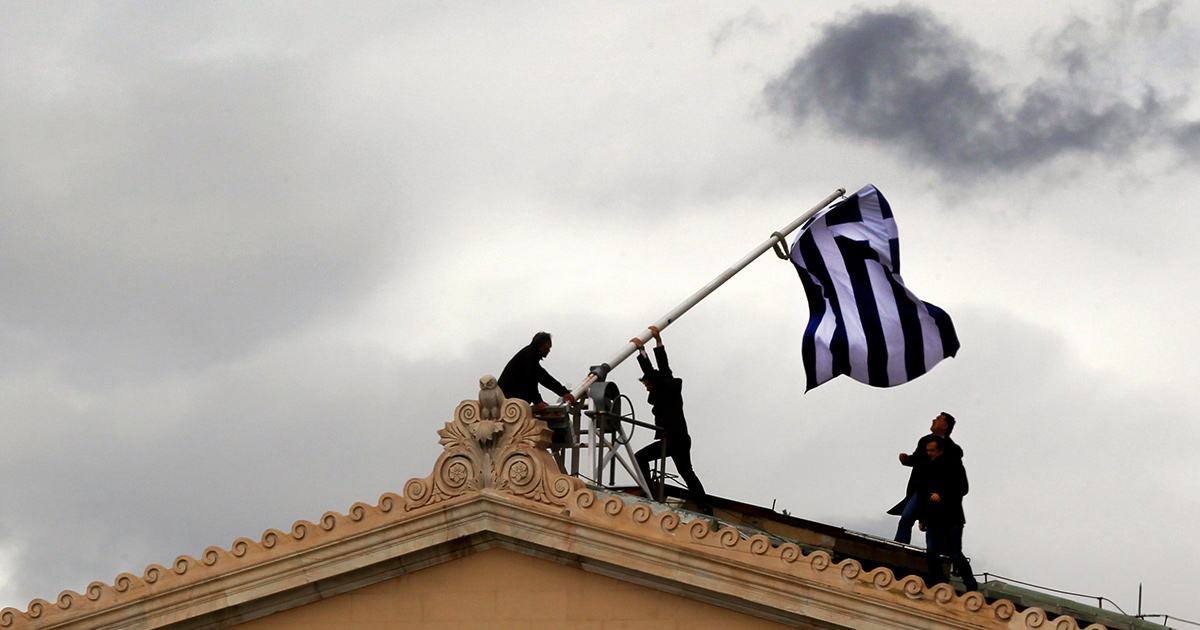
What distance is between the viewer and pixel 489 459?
66.2 feet

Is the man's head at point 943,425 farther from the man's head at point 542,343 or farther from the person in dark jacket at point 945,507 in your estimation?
the man's head at point 542,343

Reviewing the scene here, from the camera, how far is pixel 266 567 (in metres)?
20.2

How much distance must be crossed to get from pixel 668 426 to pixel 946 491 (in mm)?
4089

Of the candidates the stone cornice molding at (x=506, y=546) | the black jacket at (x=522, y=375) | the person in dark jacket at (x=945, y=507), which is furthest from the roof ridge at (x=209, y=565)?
the person in dark jacket at (x=945, y=507)

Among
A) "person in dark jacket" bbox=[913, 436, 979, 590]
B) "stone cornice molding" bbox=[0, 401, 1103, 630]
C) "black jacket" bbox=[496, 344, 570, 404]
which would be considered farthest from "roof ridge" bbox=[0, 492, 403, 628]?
"person in dark jacket" bbox=[913, 436, 979, 590]

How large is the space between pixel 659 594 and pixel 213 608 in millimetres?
4385

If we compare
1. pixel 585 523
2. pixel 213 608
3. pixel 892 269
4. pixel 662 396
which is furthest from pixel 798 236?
pixel 213 608

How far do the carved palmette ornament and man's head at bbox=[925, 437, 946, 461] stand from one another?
152 inches

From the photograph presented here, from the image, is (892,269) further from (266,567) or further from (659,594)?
(266,567)

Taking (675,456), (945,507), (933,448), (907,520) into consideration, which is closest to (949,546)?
(945,507)

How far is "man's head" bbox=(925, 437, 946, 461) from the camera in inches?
840

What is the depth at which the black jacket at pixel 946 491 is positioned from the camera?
2120 centimetres

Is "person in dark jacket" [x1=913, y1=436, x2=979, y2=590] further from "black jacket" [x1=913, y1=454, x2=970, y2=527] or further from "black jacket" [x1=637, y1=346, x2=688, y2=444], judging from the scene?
"black jacket" [x1=637, y1=346, x2=688, y2=444]

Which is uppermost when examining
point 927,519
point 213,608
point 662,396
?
point 662,396
